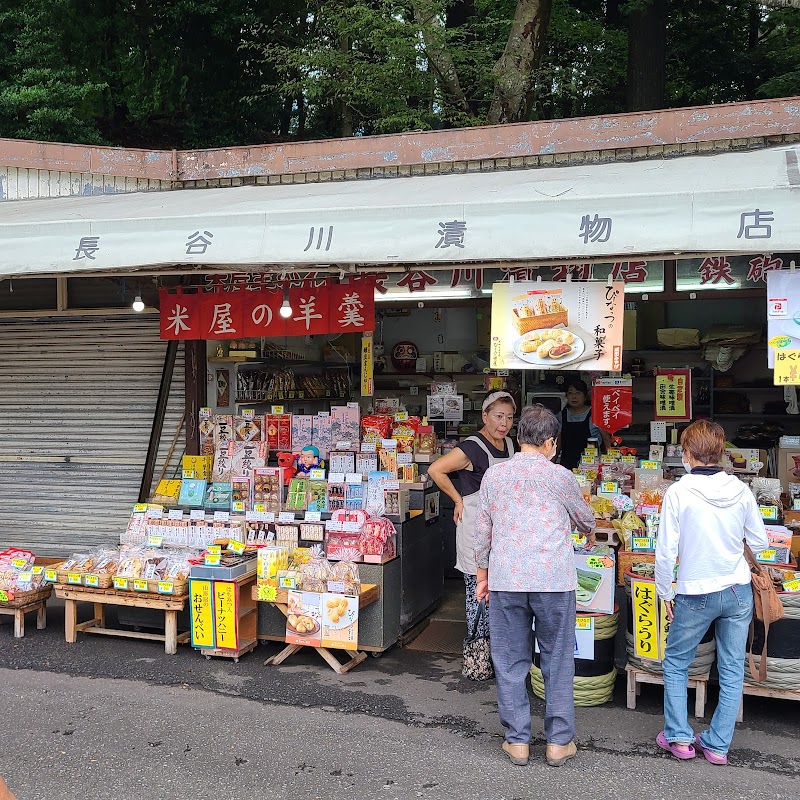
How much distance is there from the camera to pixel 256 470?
661cm

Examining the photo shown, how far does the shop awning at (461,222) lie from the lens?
14.3 feet

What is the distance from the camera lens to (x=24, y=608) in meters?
6.28

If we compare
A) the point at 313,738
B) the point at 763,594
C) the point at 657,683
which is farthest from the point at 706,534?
the point at 313,738

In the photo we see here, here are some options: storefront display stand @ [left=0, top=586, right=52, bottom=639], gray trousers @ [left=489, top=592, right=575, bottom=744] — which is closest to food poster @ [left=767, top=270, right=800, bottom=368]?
gray trousers @ [left=489, top=592, right=575, bottom=744]

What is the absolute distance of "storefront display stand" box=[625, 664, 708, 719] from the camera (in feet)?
15.1

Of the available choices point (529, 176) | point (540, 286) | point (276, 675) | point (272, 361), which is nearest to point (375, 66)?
point (272, 361)

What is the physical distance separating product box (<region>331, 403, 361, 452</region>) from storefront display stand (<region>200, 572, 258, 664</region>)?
1626 millimetres

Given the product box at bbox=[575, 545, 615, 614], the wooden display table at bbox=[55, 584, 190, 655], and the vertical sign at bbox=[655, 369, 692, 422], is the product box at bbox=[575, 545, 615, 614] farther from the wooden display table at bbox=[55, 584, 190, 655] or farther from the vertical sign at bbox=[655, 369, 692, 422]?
the vertical sign at bbox=[655, 369, 692, 422]

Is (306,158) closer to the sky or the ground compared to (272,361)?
closer to the sky

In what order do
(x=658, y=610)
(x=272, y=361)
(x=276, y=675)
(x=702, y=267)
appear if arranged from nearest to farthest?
(x=658, y=610) → (x=276, y=675) → (x=702, y=267) → (x=272, y=361)

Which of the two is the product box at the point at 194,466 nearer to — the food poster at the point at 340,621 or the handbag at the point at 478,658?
the food poster at the point at 340,621

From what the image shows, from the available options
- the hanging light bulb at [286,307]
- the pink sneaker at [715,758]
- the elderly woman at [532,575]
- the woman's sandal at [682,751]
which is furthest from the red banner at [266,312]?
the pink sneaker at [715,758]

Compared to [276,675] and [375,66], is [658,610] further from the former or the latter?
[375,66]

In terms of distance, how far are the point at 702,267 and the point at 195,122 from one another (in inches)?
593
